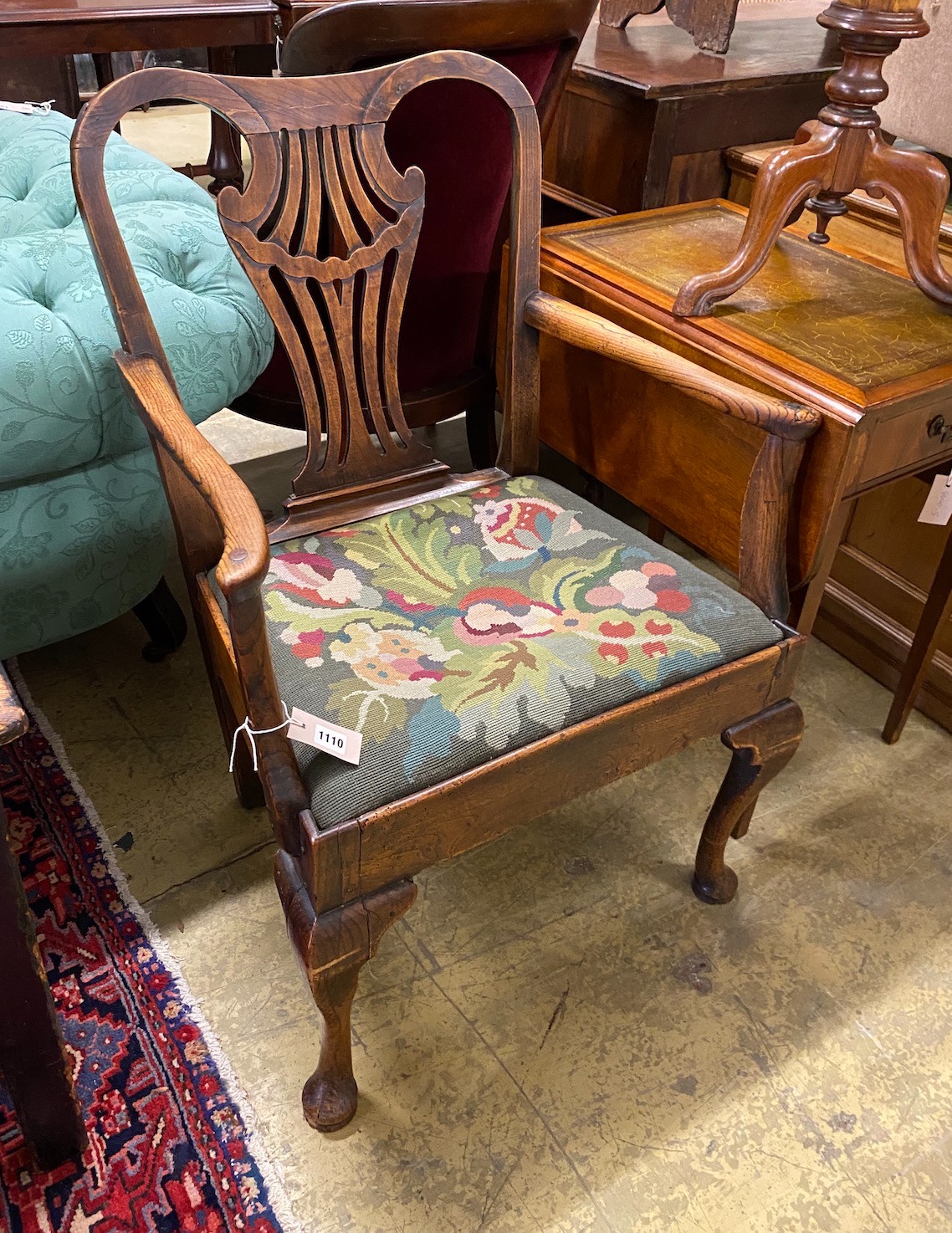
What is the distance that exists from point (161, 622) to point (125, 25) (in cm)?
120

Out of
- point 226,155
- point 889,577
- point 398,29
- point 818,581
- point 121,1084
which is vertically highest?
point 398,29

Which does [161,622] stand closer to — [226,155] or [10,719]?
[10,719]

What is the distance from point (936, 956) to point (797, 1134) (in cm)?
35

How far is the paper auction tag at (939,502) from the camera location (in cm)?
132

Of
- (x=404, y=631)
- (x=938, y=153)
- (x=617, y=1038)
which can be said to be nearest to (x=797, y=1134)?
(x=617, y=1038)

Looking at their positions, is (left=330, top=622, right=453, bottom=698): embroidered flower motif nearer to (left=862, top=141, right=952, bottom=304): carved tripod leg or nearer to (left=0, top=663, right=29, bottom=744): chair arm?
(left=0, top=663, right=29, bottom=744): chair arm

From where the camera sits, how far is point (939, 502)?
1331mm

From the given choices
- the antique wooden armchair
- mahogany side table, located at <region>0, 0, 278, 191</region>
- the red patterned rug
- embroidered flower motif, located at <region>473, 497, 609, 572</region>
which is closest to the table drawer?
the antique wooden armchair

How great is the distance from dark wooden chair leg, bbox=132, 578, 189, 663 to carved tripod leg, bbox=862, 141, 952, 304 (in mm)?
1232

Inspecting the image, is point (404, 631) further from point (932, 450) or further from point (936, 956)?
point (936, 956)

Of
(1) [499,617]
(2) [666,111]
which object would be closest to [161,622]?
(1) [499,617]

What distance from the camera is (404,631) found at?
106 centimetres

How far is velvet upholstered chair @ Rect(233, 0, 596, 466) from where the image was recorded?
49.2 inches

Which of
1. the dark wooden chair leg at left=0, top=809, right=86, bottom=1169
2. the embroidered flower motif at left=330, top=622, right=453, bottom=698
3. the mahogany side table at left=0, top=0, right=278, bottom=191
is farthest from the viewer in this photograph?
the mahogany side table at left=0, top=0, right=278, bottom=191
